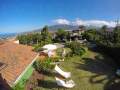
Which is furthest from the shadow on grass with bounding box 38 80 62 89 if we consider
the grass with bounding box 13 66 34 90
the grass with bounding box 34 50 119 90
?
the grass with bounding box 13 66 34 90

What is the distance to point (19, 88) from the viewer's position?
1590cm

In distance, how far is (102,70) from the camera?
27016 mm

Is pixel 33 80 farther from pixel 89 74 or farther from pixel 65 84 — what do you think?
pixel 89 74

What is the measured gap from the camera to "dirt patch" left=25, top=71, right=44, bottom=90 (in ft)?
60.5

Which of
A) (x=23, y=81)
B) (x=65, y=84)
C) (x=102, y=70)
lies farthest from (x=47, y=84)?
(x=102, y=70)

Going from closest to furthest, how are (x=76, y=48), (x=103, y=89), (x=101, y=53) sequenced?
(x=103, y=89) < (x=76, y=48) < (x=101, y=53)

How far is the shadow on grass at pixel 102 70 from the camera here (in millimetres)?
21812

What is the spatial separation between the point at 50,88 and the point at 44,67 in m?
4.50

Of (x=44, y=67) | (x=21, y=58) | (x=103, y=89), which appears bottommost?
(x=103, y=89)

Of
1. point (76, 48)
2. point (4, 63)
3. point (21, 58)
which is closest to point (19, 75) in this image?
point (4, 63)

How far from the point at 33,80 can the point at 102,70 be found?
36.2 feet

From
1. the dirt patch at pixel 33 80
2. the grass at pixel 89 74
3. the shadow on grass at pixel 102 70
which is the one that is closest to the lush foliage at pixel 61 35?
the shadow on grass at pixel 102 70

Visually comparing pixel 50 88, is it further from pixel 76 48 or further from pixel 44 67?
pixel 76 48

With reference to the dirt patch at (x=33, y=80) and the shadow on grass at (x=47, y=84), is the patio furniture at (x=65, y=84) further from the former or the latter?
the dirt patch at (x=33, y=80)
